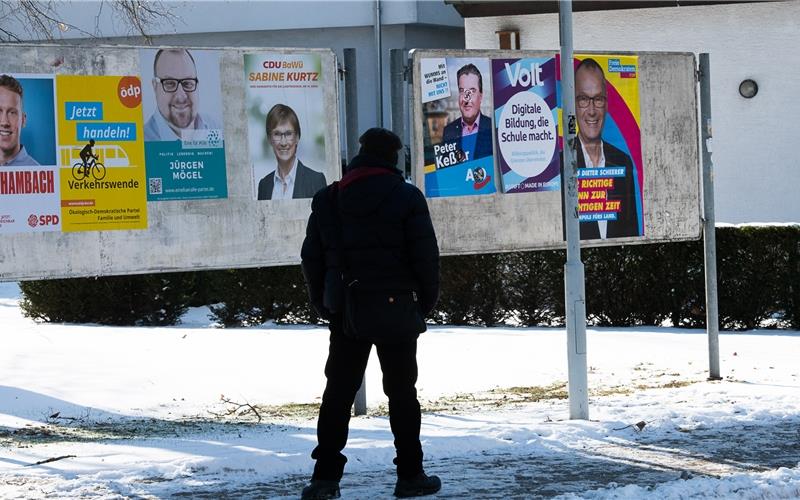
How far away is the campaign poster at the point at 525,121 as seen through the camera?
9.39 meters

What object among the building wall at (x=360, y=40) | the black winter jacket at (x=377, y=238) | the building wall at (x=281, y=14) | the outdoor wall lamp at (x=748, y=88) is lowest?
the black winter jacket at (x=377, y=238)

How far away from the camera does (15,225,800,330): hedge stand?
12930 mm

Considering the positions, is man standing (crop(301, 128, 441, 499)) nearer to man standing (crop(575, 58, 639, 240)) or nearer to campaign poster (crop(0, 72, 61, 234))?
campaign poster (crop(0, 72, 61, 234))

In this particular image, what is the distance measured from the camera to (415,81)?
8953mm

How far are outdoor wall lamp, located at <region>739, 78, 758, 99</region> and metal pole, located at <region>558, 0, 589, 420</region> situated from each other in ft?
34.7

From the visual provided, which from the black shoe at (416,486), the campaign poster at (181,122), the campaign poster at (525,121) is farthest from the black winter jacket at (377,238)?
the campaign poster at (525,121)

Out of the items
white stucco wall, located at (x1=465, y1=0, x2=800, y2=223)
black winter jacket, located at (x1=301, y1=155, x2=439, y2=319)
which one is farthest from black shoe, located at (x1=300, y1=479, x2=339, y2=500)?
white stucco wall, located at (x1=465, y1=0, x2=800, y2=223)

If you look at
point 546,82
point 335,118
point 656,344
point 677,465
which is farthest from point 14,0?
point 677,465

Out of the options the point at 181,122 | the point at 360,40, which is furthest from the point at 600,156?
the point at 360,40

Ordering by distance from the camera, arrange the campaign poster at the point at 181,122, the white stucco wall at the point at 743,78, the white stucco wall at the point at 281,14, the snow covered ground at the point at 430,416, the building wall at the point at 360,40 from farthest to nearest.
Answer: the building wall at the point at 360,40 → the white stucco wall at the point at 281,14 → the white stucco wall at the point at 743,78 → the campaign poster at the point at 181,122 → the snow covered ground at the point at 430,416

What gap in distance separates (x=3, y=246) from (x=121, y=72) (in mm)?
1402

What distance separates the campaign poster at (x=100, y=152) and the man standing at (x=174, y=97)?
0.41ft

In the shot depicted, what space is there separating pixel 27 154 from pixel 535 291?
7.00m

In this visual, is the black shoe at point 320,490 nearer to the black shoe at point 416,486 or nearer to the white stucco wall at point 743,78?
the black shoe at point 416,486
